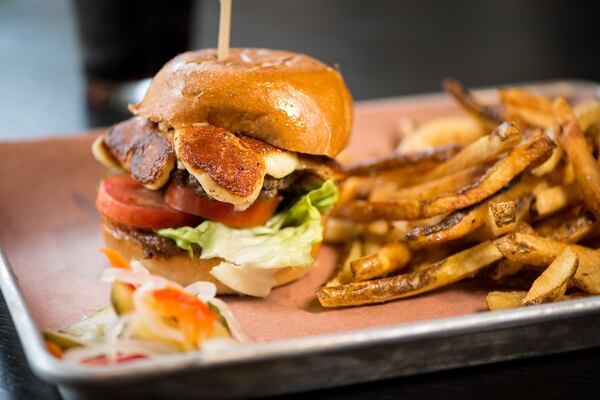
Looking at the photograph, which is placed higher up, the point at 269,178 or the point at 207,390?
the point at 269,178

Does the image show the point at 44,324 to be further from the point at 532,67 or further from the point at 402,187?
the point at 532,67

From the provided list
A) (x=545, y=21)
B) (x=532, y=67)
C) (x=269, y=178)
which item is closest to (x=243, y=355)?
(x=269, y=178)

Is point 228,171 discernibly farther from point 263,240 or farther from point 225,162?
point 263,240

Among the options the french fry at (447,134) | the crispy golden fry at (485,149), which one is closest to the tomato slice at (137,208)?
the crispy golden fry at (485,149)

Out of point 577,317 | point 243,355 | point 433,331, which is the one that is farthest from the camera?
point 577,317

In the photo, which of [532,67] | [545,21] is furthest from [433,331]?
[545,21]

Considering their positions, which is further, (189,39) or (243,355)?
(189,39)

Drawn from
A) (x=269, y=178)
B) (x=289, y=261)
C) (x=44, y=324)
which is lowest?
(x=44, y=324)

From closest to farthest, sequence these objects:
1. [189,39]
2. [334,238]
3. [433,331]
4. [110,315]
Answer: [433,331]
[110,315]
[334,238]
[189,39]
